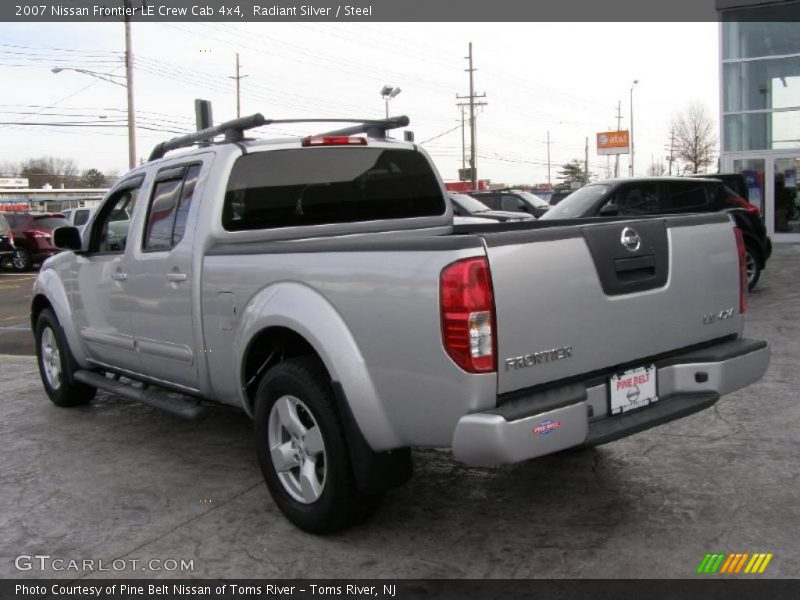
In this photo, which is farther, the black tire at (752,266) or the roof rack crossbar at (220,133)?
the black tire at (752,266)

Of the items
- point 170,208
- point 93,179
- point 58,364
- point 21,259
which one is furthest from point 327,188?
point 93,179

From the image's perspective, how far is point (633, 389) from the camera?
3.53 m

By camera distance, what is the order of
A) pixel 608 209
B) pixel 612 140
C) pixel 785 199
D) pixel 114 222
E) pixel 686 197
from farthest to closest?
pixel 612 140
pixel 785 199
pixel 686 197
pixel 608 209
pixel 114 222

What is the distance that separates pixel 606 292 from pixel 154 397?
2963 millimetres

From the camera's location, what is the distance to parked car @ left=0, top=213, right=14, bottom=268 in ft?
76.0

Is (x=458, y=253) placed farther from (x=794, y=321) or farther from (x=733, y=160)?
(x=733, y=160)

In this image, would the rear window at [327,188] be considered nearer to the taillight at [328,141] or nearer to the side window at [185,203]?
the taillight at [328,141]

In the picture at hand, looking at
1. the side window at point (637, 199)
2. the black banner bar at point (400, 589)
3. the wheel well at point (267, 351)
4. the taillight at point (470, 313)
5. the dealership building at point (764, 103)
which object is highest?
the dealership building at point (764, 103)

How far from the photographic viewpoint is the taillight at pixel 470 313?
301 cm

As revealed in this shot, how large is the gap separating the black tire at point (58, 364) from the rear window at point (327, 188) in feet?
8.21

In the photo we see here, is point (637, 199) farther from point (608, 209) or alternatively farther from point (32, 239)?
point (32, 239)

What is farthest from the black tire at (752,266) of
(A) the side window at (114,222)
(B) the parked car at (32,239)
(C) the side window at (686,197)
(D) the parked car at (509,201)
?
(B) the parked car at (32,239)

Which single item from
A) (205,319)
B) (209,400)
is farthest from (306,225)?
(209,400)

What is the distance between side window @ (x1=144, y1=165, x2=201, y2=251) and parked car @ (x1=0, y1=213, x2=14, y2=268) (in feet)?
67.3
